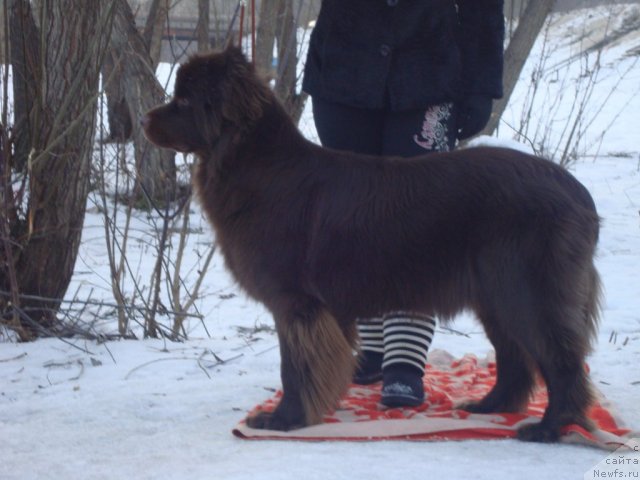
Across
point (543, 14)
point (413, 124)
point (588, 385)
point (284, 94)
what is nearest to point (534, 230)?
point (588, 385)

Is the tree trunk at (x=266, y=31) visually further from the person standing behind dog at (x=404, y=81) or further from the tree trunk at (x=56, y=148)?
the person standing behind dog at (x=404, y=81)

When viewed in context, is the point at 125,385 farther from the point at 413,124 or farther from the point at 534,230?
the point at 534,230

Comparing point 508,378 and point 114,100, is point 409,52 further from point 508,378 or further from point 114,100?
point 114,100

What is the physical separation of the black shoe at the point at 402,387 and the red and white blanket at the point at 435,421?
1.4 inches

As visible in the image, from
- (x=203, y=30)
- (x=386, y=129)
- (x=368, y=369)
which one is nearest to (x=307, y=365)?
(x=368, y=369)

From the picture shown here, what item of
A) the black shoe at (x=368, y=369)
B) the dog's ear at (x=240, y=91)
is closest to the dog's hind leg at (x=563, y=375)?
the black shoe at (x=368, y=369)

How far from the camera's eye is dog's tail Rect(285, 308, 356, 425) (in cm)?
316

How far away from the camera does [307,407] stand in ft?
10.5

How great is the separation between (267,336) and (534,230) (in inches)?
102

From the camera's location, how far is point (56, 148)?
459cm

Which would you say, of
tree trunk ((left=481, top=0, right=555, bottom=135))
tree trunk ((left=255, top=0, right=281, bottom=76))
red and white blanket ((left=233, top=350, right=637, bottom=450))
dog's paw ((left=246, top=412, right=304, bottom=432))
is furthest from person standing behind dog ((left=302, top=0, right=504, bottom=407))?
tree trunk ((left=481, top=0, right=555, bottom=135))

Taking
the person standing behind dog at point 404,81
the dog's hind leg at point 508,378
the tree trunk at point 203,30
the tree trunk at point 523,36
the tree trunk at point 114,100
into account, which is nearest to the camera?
the dog's hind leg at point 508,378

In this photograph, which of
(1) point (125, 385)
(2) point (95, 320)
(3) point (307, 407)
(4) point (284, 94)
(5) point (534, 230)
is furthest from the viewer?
(4) point (284, 94)

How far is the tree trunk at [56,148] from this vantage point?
4.46 m
